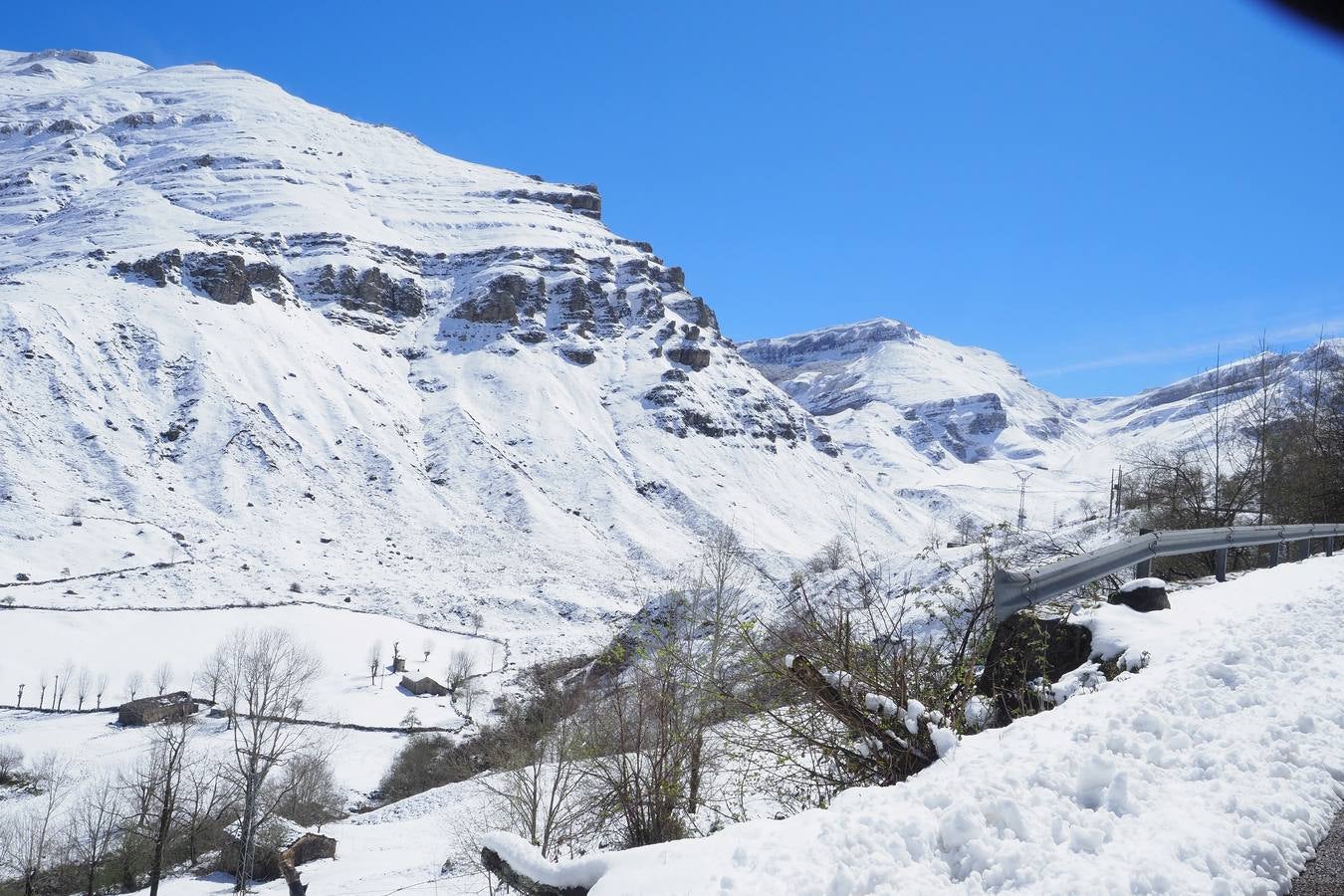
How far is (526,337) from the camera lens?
578ft

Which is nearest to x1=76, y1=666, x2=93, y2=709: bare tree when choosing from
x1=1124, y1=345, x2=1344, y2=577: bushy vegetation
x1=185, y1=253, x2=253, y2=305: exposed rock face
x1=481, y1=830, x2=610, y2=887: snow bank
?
x1=481, y1=830, x2=610, y2=887: snow bank

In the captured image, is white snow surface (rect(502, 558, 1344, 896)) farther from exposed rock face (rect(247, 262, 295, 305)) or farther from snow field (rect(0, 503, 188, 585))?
exposed rock face (rect(247, 262, 295, 305))

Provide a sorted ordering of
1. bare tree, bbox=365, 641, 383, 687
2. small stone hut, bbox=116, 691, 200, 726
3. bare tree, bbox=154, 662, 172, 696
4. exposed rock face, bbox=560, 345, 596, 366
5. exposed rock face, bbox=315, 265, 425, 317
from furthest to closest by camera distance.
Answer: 1. exposed rock face, bbox=560, 345, 596, 366
2. exposed rock face, bbox=315, 265, 425, 317
3. bare tree, bbox=365, 641, 383, 687
4. bare tree, bbox=154, 662, 172, 696
5. small stone hut, bbox=116, 691, 200, 726

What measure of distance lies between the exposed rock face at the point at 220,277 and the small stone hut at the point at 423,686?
11502 cm

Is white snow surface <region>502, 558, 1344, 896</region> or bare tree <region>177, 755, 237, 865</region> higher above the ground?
white snow surface <region>502, 558, 1344, 896</region>

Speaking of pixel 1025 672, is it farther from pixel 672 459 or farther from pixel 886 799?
pixel 672 459

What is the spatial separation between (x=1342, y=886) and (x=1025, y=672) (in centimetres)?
250

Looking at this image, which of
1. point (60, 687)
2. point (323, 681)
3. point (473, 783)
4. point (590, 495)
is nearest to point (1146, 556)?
point (473, 783)

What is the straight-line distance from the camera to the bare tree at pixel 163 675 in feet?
180

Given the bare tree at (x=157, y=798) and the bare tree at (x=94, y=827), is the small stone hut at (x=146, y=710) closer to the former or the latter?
the bare tree at (x=157, y=798)

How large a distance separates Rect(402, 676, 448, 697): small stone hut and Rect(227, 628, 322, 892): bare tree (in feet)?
22.1

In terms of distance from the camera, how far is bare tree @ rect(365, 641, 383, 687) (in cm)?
6038

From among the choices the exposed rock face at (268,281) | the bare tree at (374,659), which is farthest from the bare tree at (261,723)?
the exposed rock face at (268,281)

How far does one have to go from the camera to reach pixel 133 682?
55.8 meters
